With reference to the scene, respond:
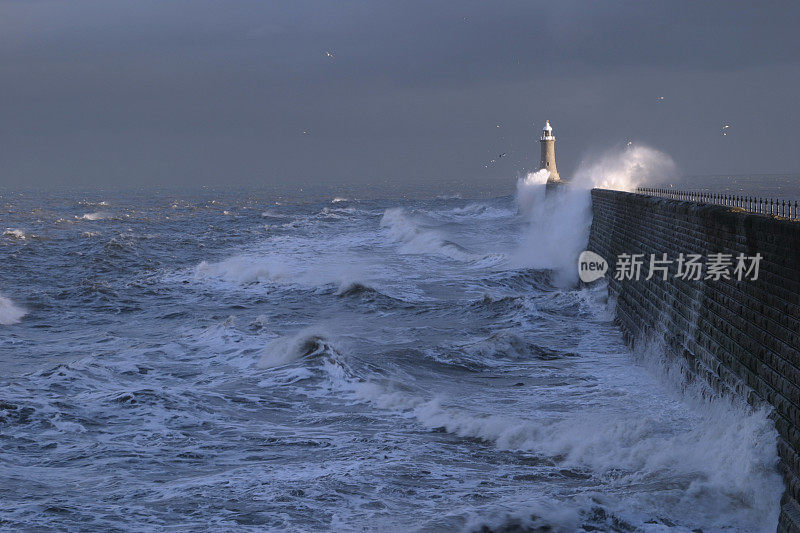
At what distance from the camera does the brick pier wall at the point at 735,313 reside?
910 cm

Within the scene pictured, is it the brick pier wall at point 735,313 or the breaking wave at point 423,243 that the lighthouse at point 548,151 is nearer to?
the breaking wave at point 423,243

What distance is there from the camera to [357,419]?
13.1 meters

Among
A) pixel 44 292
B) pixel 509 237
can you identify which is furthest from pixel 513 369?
pixel 509 237

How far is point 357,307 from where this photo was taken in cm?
2466

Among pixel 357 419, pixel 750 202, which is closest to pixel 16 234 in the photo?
pixel 357 419

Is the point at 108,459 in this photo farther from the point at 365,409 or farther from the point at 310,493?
the point at 365,409

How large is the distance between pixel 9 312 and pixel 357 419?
14886 mm

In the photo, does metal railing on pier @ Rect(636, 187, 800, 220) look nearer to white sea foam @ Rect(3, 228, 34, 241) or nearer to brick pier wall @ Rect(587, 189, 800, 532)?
brick pier wall @ Rect(587, 189, 800, 532)

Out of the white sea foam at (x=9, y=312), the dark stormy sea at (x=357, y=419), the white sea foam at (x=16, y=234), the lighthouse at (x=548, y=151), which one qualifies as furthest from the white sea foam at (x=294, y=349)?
the lighthouse at (x=548, y=151)

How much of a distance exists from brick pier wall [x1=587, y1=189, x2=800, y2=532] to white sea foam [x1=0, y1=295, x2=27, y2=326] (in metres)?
16.2

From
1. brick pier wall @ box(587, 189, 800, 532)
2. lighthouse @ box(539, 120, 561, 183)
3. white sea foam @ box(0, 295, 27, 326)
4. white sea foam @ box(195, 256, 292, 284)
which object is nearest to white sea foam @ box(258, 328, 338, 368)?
brick pier wall @ box(587, 189, 800, 532)

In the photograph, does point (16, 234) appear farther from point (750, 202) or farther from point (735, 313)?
point (735, 313)

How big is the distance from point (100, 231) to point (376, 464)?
1990 inches

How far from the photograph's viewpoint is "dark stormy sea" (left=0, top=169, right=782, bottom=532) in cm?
923
